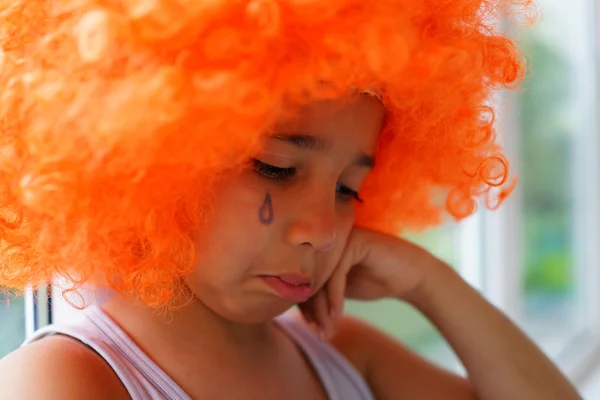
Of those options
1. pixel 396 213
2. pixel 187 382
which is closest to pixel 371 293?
pixel 396 213

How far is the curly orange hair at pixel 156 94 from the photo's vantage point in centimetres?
58

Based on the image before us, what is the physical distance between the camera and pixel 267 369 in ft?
2.73

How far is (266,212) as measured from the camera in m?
0.69

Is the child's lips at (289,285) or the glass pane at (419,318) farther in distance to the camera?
the glass pane at (419,318)

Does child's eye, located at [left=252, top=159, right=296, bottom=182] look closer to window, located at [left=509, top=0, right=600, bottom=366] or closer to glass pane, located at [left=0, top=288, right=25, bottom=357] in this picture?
glass pane, located at [left=0, top=288, right=25, bottom=357]

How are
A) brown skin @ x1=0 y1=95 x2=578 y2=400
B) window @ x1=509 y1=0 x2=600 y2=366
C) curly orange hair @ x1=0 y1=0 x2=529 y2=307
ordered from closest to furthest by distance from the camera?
1. curly orange hair @ x1=0 y1=0 x2=529 y2=307
2. brown skin @ x1=0 y1=95 x2=578 y2=400
3. window @ x1=509 y1=0 x2=600 y2=366

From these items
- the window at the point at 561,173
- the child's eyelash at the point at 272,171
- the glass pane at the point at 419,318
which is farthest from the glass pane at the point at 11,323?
the window at the point at 561,173

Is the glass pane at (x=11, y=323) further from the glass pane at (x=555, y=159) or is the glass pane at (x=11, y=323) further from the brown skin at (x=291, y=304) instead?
the glass pane at (x=555, y=159)

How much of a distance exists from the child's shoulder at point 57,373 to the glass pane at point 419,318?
3.67 feet

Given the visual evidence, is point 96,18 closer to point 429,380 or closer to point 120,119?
point 120,119

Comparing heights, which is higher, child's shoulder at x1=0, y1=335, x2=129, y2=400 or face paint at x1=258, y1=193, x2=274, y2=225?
face paint at x1=258, y1=193, x2=274, y2=225

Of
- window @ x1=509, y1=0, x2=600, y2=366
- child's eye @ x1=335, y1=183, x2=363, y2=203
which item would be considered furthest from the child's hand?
window @ x1=509, y1=0, x2=600, y2=366

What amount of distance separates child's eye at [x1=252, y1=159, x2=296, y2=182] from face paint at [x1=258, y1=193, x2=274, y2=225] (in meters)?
0.02

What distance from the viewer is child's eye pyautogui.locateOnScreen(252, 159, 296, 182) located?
689mm
